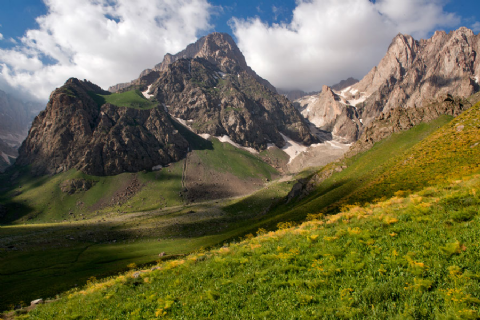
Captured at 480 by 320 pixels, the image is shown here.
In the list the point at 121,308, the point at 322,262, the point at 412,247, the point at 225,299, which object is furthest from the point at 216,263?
the point at 412,247

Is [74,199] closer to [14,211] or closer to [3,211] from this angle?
[14,211]

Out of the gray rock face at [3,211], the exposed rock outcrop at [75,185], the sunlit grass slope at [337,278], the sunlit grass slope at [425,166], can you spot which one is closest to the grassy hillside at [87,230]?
the exposed rock outcrop at [75,185]

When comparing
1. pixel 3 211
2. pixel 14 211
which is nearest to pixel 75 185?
pixel 14 211

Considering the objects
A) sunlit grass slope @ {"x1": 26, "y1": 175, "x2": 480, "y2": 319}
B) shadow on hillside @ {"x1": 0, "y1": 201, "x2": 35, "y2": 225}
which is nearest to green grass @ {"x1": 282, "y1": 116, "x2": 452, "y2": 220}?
sunlit grass slope @ {"x1": 26, "y1": 175, "x2": 480, "y2": 319}

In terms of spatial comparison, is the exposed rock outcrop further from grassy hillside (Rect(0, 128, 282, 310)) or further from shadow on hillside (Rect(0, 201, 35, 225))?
shadow on hillside (Rect(0, 201, 35, 225))

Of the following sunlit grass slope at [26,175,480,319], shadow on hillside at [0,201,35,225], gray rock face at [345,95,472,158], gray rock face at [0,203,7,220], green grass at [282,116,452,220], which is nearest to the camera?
sunlit grass slope at [26,175,480,319]

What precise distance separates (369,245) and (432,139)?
40.9 metres

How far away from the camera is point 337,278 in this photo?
10.2 meters

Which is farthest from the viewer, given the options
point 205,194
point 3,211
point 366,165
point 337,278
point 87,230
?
point 205,194

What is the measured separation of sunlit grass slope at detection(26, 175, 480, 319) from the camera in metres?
8.00

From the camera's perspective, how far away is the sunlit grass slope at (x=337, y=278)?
8.00 m

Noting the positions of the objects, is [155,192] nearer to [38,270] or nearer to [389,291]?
[38,270]

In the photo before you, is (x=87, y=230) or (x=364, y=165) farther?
(x=87, y=230)

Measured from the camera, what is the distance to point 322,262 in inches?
458
